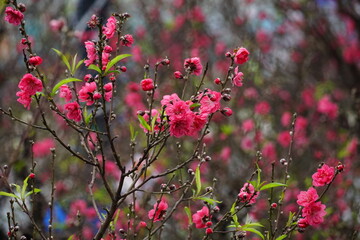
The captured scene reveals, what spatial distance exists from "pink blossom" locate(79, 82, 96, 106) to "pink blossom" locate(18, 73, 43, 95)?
20 cm

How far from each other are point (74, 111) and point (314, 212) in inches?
50.7

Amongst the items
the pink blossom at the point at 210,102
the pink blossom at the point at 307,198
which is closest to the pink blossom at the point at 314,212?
the pink blossom at the point at 307,198

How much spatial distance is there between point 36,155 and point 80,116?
4.75 metres

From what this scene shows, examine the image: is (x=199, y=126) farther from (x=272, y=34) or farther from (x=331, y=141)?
(x=272, y=34)

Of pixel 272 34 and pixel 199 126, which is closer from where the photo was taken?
pixel 199 126

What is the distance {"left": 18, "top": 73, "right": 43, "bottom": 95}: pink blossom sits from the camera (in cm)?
238

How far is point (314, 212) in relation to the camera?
2592 mm

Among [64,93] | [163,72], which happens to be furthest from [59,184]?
[64,93]

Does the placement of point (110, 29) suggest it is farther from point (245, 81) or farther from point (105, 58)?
point (245, 81)

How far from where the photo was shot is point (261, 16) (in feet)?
32.1

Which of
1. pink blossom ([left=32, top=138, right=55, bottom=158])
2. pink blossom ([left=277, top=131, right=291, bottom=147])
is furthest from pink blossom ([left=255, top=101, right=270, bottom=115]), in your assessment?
pink blossom ([left=32, top=138, right=55, bottom=158])

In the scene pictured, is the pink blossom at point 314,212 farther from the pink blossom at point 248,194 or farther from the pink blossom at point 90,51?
the pink blossom at point 90,51

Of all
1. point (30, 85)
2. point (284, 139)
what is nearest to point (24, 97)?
point (30, 85)

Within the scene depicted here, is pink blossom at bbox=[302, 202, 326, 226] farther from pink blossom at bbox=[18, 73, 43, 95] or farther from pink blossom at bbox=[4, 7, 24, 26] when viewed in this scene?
pink blossom at bbox=[4, 7, 24, 26]
